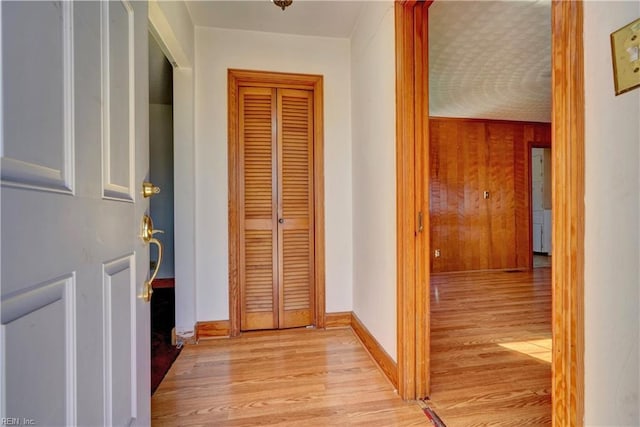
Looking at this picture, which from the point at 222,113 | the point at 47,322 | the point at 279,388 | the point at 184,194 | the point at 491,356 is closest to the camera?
the point at 47,322

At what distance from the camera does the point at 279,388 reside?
1664 millimetres

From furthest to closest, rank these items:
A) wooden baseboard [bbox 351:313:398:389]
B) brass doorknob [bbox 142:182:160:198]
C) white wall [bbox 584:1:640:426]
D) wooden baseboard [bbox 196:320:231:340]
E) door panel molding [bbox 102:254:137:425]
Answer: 1. wooden baseboard [bbox 196:320:231:340]
2. wooden baseboard [bbox 351:313:398:389]
3. brass doorknob [bbox 142:182:160:198]
4. door panel molding [bbox 102:254:137:425]
5. white wall [bbox 584:1:640:426]

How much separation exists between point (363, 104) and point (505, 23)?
1.33 metres

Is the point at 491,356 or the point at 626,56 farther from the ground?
the point at 626,56

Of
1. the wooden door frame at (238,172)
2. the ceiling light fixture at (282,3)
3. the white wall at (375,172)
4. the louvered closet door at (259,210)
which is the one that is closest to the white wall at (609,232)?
the white wall at (375,172)

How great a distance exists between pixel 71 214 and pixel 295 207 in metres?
1.95

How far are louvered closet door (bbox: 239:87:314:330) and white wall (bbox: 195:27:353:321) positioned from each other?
149 mm

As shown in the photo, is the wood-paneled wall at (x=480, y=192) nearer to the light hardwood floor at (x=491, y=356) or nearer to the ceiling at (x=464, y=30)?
the ceiling at (x=464, y=30)

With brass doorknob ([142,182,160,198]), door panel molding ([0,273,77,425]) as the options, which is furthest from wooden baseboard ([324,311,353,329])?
door panel molding ([0,273,77,425])

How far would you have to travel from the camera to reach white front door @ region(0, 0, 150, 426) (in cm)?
49

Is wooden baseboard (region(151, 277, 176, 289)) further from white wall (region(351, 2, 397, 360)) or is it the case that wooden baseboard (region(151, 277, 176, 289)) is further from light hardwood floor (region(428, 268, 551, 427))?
light hardwood floor (region(428, 268, 551, 427))

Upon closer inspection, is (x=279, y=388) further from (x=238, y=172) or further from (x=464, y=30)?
(x=464, y=30)

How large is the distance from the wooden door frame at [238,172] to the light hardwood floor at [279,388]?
0.30m

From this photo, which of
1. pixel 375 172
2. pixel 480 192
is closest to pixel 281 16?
pixel 375 172
